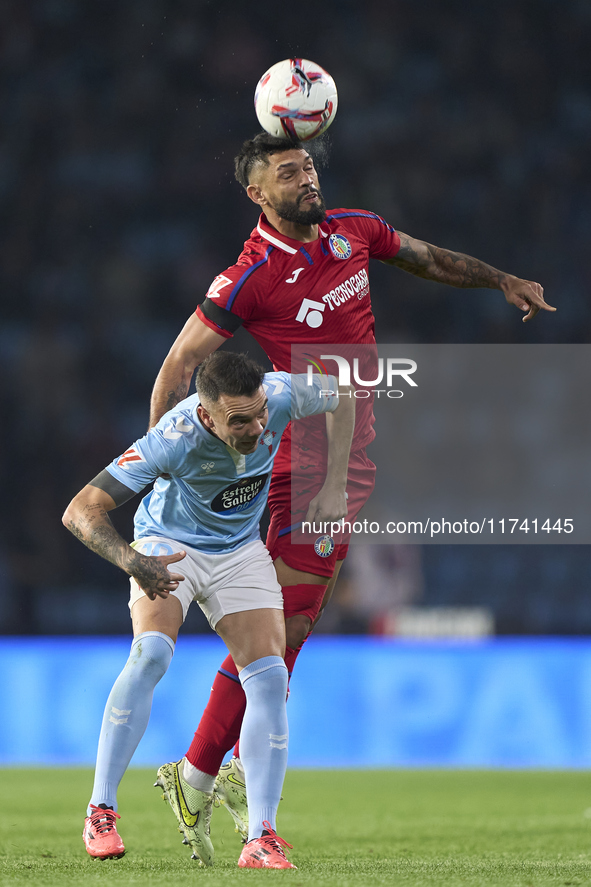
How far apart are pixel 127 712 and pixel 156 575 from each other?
1.56ft

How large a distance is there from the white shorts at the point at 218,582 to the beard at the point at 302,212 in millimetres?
1321

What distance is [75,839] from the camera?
4.82 meters

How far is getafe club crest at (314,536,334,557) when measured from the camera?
4.40 meters

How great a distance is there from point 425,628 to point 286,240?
4842mm

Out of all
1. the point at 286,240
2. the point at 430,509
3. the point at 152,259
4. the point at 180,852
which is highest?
the point at 152,259

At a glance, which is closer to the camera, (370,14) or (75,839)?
(75,839)

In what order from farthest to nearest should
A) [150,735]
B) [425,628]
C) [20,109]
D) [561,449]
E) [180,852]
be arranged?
[20,109], [561,449], [425,628], [150,735], [180,852]

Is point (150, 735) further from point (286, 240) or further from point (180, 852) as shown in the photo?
point (286, 240)

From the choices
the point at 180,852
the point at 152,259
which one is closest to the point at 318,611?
the point at 180,852

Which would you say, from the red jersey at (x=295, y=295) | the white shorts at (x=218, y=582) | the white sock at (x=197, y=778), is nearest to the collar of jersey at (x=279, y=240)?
the red jersey at (x=295, y=295)

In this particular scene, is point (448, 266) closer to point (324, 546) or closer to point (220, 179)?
point (324, 546)

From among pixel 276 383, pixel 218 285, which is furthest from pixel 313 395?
pixel 218 285

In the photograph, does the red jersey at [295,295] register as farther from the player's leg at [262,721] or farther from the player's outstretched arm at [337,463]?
the player's leg at [262,721]

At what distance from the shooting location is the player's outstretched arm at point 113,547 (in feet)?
11.7
